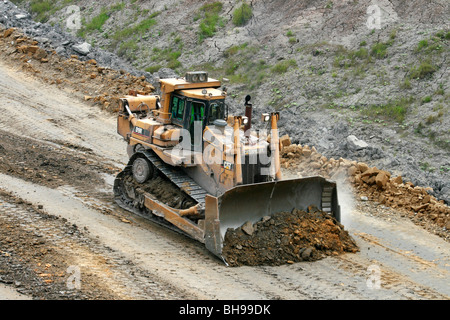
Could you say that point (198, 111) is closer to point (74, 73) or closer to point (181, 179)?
→ point (181, 179)

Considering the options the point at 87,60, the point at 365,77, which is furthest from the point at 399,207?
the point at 87,60

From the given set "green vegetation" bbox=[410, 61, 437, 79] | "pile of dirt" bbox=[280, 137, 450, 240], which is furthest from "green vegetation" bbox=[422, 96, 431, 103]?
"pile of dirt" bbox=[280, 137, 450, 240]

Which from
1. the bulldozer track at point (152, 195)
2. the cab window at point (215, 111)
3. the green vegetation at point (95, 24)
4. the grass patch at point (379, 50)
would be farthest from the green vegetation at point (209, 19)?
the cab window at point (215, 111)

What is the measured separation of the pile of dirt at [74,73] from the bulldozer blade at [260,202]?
942cm

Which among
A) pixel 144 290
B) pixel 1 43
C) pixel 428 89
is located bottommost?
pixel 144 290

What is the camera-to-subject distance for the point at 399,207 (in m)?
13.8

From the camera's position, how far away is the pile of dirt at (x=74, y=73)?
2058cm

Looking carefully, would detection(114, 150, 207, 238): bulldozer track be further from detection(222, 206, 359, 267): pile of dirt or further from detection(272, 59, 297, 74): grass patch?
detection(272, 59, 297, 74): grass patch

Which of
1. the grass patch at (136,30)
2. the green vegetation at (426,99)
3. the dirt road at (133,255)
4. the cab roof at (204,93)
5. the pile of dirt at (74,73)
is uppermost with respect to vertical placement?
the grass patch at (136,30)

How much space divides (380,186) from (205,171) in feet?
14.8

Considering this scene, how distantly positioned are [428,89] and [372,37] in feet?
12.4

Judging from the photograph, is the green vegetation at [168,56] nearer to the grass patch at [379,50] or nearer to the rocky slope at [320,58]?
the rocky slope at [320,58]

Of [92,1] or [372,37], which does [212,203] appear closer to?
[372,37]

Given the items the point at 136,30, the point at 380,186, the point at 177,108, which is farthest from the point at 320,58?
the point at 177,108
